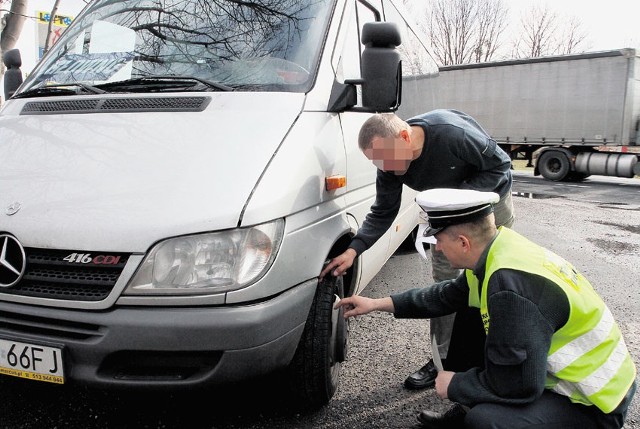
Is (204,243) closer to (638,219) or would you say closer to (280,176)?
(280,176)

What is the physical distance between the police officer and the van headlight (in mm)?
690

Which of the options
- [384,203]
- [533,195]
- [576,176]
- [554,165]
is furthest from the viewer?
[554,165]

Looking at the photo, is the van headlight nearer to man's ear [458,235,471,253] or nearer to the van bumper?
the van bumper

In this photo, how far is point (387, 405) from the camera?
2748 millimetres

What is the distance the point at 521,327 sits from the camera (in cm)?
165

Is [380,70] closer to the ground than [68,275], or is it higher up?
higher up

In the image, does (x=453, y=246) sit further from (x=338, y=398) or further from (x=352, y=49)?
(x=352, y=49)

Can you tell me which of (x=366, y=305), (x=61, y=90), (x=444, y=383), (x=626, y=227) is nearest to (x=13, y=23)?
(x=61, y=90)

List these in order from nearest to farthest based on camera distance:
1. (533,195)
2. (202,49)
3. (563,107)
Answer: (202,49) → (533,195) → (563,107)

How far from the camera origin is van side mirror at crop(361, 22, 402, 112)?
257cm

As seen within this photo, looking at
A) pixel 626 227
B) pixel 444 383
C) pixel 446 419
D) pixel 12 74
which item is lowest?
pixel 626 227

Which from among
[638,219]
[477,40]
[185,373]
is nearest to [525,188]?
[638,219]

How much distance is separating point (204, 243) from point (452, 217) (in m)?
0.89

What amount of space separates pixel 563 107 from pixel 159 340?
56.1ft
